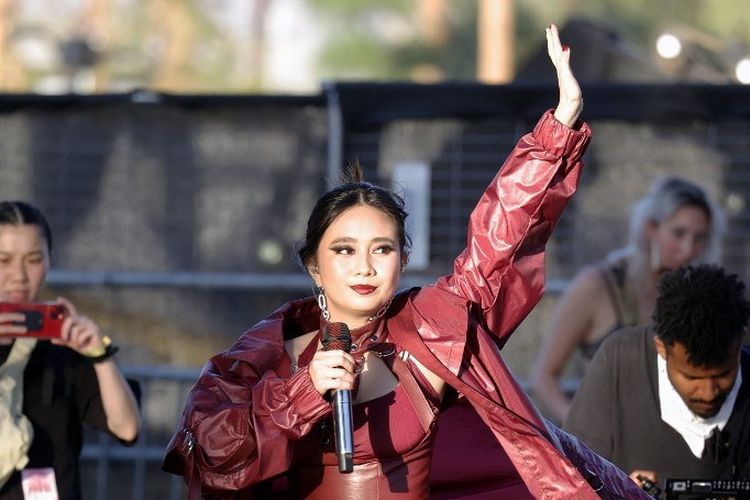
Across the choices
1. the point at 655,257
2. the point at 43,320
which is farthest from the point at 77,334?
the point at 655,257

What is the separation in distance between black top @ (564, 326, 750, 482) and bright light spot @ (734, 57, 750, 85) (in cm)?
379

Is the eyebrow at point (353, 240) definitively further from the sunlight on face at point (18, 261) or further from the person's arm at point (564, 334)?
the person's arm at point (564, 334)

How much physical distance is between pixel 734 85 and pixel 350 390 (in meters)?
4.70

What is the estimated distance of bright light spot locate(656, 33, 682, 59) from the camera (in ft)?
30.6

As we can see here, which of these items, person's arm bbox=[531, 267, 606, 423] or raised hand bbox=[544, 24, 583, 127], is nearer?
raised hand bbox=[544, 24, 583, 127]

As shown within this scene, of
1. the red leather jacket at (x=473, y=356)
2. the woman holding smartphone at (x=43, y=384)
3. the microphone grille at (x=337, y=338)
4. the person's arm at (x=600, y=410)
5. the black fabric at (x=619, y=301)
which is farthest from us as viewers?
the black fabric at (x=619, y=301)

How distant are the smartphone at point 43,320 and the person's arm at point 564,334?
7.37ft

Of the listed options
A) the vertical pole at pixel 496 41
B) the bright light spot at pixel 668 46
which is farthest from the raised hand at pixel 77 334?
the vertical pole at pixel 496 41

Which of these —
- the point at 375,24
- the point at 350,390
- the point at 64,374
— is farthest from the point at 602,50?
the point at 375,24

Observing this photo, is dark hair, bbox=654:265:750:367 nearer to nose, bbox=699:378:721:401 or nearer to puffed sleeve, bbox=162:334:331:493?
nose, bbox=699:378:721:401

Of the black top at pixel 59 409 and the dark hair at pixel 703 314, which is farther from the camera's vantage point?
the black top at pixel 59 409

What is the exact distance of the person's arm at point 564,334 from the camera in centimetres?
668

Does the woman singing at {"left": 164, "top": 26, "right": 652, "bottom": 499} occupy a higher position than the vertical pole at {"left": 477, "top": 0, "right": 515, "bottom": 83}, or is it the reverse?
the vertical pole at {"left": 477, "top": 0, "right": 515, "bottom": 83}

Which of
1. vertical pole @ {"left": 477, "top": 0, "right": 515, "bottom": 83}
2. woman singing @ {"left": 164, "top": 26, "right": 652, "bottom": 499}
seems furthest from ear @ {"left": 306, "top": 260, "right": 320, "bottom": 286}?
vertical pole @ {"left": 477, "top": 0, "right": 515, "bottom": 83}
